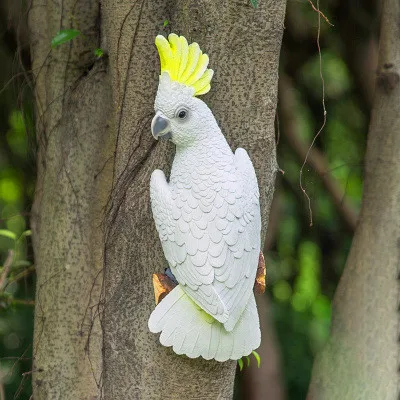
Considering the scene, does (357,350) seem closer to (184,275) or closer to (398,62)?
(398,62)

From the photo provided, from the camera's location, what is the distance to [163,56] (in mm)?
1400

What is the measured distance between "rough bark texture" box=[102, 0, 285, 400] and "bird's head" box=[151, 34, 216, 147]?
9cm

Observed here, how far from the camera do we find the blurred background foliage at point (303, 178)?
3.13 m

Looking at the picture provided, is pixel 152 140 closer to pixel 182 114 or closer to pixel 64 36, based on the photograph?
pixel 182 114

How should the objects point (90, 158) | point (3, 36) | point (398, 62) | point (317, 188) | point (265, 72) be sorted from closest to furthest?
1. point (265, 72)
2. point (90, 158)
3. point (398, 62)
4. point (3, 36)
5. point (317, 188)

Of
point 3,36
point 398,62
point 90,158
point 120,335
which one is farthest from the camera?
point 3,36

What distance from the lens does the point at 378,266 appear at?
2225mm

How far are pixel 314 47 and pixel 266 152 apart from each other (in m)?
1.99

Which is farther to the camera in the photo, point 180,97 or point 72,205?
point 72,205

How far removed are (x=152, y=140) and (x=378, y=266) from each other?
3.21 ft

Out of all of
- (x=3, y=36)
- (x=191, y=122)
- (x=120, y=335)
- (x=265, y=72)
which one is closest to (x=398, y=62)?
(x=265, y=72)

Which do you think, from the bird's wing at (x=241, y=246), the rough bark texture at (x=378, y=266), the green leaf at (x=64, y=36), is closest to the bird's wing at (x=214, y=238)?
the bird's wing at (x=241, y=246)

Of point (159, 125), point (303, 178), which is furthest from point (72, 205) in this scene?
point (303, 178)

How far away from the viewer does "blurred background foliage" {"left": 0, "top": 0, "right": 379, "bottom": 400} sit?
313cm
